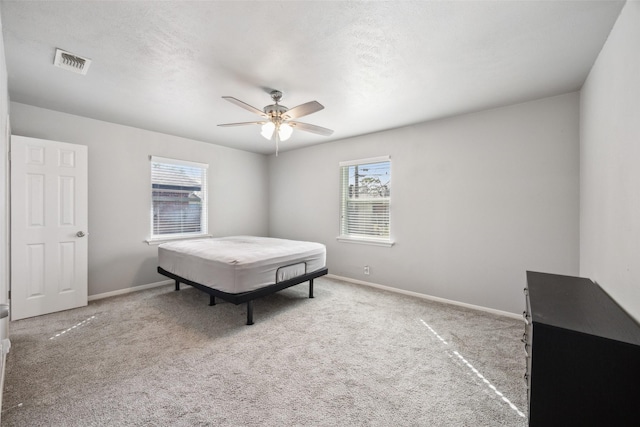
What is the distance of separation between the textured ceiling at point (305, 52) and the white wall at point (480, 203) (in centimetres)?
37

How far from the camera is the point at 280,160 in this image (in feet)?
18.4

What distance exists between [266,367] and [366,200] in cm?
295

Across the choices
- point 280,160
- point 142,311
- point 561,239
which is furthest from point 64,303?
point 561,239

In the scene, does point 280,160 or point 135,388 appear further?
point 280,160

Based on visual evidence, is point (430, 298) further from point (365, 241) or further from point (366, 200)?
point (366, 200)

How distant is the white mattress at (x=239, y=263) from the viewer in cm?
279

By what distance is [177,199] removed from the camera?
452 cm

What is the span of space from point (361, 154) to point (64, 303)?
450 centimetres

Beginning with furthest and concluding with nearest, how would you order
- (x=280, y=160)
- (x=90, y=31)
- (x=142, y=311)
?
(x=280, y=160) < (x=142, y=311) < (x=90, y=31)

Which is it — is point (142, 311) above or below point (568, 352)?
below

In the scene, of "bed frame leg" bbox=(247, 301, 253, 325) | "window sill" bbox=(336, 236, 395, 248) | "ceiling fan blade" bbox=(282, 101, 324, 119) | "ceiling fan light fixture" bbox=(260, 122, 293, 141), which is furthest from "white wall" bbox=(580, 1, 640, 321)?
"bed frame leg" bbox=(247, 301, 253, 325)

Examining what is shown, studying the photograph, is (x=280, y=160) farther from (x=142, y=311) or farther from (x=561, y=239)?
(x=561, y=239)

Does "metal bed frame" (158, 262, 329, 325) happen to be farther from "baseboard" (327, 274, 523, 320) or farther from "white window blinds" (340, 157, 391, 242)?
"white window blinds" (340, 157, 391, 242)

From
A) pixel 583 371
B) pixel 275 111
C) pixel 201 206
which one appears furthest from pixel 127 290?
pixel 583 371
